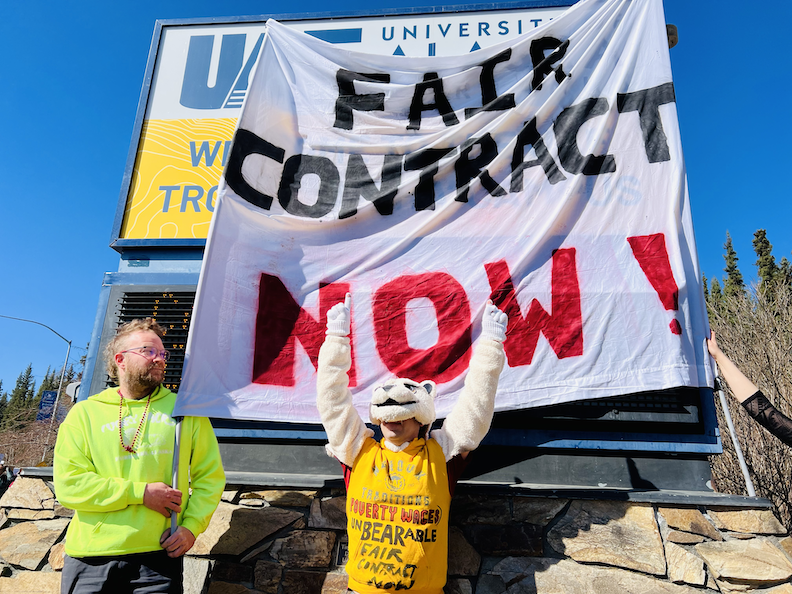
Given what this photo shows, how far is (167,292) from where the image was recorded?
4.64m

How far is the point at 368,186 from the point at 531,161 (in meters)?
1.22

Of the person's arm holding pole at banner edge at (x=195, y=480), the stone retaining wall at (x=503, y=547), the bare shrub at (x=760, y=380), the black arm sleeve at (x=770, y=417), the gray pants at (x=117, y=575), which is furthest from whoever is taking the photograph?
the bare shrub at (x=760, y=380)

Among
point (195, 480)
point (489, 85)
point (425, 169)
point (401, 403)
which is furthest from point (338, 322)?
point (489, 85)

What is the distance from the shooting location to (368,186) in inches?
154

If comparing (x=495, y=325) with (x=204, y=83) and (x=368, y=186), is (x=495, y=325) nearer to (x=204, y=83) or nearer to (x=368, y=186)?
(x=368, y=186)

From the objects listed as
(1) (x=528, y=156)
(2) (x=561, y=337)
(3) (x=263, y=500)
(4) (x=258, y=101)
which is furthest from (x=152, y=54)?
(2) (x=561, y=337)

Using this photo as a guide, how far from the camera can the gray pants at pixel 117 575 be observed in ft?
7.72

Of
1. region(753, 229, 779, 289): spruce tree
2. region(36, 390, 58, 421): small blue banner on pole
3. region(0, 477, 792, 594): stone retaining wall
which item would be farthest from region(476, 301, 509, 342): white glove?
region(753, 229, 779, 289): spruce tree

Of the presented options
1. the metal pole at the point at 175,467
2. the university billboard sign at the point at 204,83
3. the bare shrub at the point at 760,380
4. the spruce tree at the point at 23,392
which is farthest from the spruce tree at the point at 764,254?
the spruce tree at the point at 23,392

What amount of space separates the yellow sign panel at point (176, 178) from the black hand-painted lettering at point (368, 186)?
160 cm

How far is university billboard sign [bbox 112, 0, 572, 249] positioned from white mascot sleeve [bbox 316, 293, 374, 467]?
2655 mm

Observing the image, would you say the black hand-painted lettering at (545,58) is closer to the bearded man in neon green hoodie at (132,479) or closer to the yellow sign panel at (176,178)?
the yellow sign panel at (176,178)

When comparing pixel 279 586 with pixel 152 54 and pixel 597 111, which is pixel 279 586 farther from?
pixel 152 54

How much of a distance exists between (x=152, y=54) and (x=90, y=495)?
5164mm
